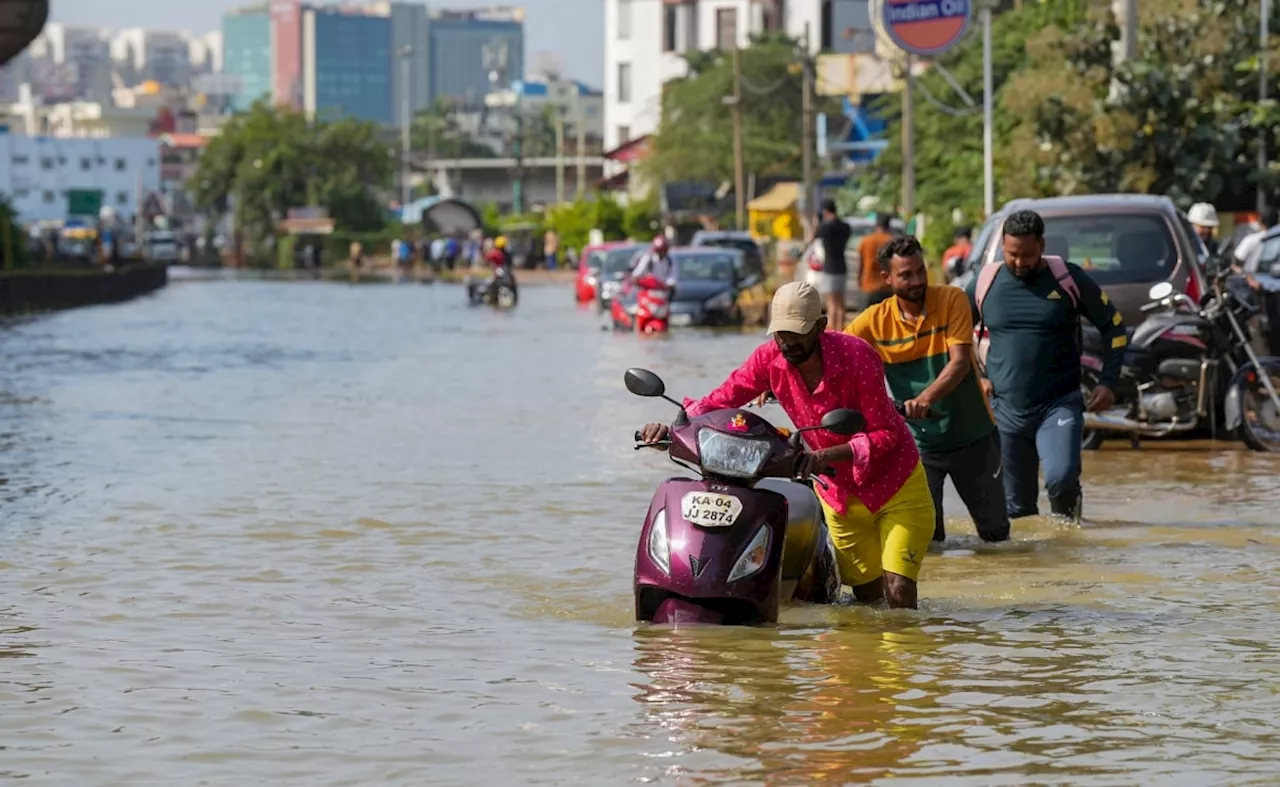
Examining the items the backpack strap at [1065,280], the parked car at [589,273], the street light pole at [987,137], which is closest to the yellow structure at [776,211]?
the parked car at [589,273]

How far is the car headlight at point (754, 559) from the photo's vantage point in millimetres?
8305

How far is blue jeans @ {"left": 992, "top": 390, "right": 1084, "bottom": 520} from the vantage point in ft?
37.6

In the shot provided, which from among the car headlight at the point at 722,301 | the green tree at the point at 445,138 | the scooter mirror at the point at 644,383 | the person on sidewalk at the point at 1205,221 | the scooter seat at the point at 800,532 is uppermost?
the green tree at the point at 445,138

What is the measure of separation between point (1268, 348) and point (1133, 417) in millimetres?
2439

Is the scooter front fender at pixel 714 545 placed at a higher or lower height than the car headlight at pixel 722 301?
higher

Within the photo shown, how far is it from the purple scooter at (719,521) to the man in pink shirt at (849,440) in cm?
12

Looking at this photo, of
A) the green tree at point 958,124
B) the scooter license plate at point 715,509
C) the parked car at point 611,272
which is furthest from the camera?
the green tree at point 958,124

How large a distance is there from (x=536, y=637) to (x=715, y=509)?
4.38 feet

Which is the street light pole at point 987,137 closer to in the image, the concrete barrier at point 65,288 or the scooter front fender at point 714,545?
the concrete barrier at point 65,288

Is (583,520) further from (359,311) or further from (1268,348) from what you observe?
(359,311)

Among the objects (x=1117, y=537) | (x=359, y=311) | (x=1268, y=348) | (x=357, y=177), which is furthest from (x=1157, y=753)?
(x=357, y=177)

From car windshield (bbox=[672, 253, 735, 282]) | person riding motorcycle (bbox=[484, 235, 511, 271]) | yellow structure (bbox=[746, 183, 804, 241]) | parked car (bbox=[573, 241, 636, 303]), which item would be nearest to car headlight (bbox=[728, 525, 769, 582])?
car windshield (bbox=[672, 253, 735, 282])

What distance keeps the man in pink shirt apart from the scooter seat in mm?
61

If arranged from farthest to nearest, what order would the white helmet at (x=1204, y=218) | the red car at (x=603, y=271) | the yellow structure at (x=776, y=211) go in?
the yellow structure at (x=776, y=211)
the red car at (x=603, y=271)
the white helmet at (x=1204, y=218)
